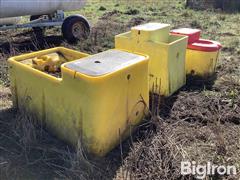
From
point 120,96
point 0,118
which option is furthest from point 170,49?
point 0,118

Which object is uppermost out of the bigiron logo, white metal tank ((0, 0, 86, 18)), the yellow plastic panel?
white metal tank ((0, 0, 86, 18))

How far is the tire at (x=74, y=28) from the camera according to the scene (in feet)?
20.1

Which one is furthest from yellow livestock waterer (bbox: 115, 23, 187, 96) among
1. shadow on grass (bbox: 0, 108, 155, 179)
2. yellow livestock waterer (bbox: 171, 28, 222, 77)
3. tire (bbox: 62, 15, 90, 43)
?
tire (bbox: 62, 15, 90, 43)

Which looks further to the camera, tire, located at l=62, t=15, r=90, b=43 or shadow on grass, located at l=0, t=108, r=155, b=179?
tire, located at l=62, t=15, r=90, b=43

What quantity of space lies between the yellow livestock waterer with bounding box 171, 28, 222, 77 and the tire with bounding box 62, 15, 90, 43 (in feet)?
8.16

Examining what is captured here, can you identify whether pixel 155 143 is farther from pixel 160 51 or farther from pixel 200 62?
pixel 200 62

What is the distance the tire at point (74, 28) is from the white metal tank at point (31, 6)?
35 centimetres

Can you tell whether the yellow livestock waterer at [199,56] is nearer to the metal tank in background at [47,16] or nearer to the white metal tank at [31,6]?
the metal tank in background at [47,16]

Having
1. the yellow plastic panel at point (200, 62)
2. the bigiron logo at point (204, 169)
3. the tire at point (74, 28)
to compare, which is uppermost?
the tire at point (74, 28)

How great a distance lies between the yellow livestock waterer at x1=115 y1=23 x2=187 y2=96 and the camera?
3.63 m

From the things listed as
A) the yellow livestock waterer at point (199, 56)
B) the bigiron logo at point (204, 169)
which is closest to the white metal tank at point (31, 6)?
the yellow livestock waterer at point (199, 56)

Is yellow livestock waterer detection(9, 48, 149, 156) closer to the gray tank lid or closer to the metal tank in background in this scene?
the gray tank lid

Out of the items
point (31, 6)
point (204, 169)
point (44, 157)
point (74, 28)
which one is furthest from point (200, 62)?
point (31, 6)

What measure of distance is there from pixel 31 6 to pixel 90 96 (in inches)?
155
